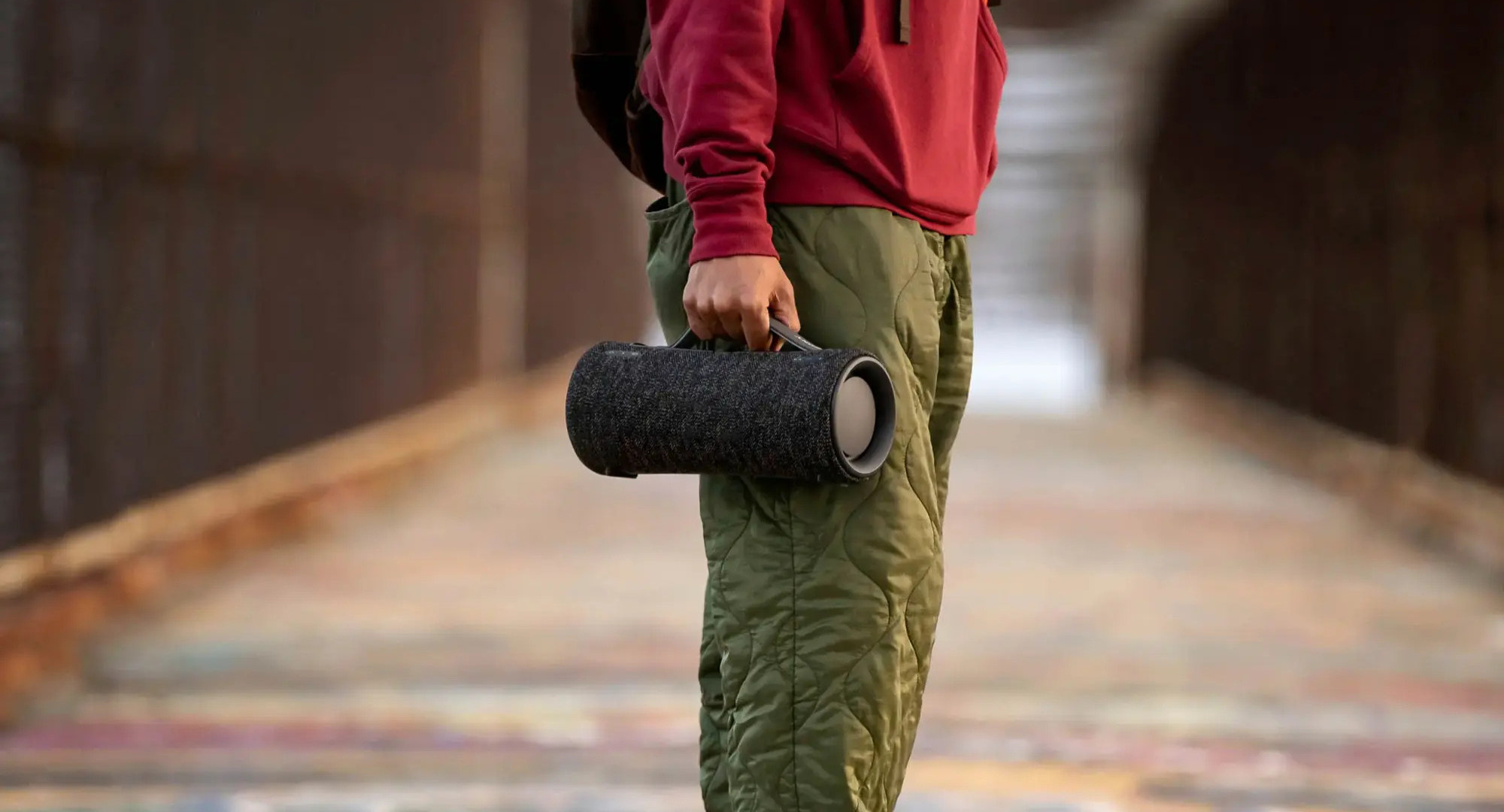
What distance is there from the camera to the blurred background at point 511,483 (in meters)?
2.44

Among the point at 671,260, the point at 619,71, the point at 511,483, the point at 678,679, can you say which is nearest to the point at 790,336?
the point at 671,260

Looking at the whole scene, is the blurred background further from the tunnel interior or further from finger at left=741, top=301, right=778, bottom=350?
finger at left=741, top=301, right=778, bottom=350

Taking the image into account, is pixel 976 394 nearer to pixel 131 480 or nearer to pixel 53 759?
pixel 131 480

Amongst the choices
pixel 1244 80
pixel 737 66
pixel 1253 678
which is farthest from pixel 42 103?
pixel 1244 80

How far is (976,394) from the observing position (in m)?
9.74

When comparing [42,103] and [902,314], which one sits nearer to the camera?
[902,314]

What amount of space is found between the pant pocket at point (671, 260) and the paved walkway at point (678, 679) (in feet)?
2.97

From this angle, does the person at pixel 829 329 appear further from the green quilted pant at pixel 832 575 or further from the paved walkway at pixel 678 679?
the paved walkway at pixel 678 679

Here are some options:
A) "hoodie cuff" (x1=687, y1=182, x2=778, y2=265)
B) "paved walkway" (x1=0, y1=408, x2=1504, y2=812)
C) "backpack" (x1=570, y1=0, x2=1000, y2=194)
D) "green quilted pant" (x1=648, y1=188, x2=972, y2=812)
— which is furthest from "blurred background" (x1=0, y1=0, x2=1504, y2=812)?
"hoodie cuff" (x1=687, y1=182, x2=778, y2=265)

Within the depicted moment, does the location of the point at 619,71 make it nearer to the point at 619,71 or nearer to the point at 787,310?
the point at 619,71

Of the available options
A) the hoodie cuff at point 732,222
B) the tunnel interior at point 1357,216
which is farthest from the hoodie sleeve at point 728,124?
the tunnel interior at point 1357,216

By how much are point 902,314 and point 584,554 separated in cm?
277

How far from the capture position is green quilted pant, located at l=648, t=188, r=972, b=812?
4.49 feet

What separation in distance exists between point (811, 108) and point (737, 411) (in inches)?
10.2
